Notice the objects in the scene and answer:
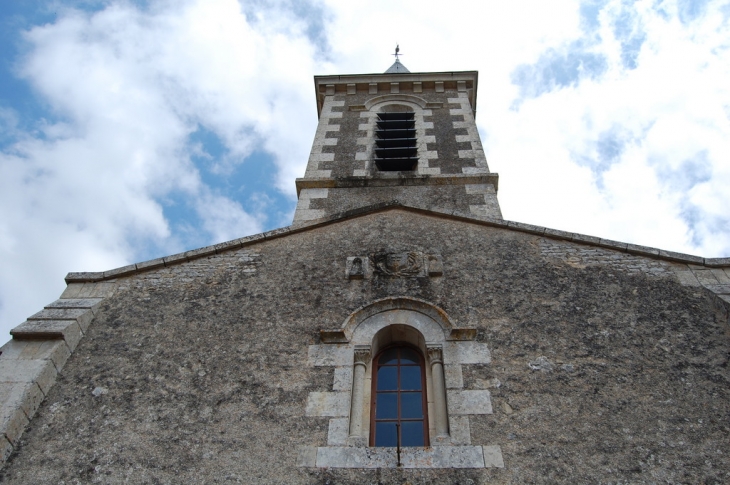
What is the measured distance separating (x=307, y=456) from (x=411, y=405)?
1116mm

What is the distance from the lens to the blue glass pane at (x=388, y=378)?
5.63 m

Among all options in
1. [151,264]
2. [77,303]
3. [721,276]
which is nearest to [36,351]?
[77,303]

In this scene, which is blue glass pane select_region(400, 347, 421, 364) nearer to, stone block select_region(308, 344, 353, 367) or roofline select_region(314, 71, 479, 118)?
stone block select_region(308, 344, 353, 367)

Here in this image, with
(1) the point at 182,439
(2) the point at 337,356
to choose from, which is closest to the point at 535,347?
(2) the point at 337,356

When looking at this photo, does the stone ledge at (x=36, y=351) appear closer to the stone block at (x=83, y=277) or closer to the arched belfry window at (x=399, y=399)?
the stone block at (x=83, y=277)

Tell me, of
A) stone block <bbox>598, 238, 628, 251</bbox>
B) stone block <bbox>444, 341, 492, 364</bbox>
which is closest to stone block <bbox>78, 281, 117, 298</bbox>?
stone block <bbox>444, 341, 492, 364</bbox>

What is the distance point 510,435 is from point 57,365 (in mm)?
3963

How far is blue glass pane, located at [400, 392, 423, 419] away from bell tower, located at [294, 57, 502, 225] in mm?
2590

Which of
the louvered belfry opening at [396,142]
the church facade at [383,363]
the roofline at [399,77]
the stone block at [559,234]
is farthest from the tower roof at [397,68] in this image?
the stone block at [559,234]

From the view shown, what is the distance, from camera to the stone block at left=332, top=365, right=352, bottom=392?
209 inches

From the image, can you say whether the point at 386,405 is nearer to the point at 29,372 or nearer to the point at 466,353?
the point at 466,353

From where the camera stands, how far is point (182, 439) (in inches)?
192

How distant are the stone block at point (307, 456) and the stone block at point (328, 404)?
1.12 ft

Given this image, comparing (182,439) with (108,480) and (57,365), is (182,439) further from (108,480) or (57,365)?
(57,365)
